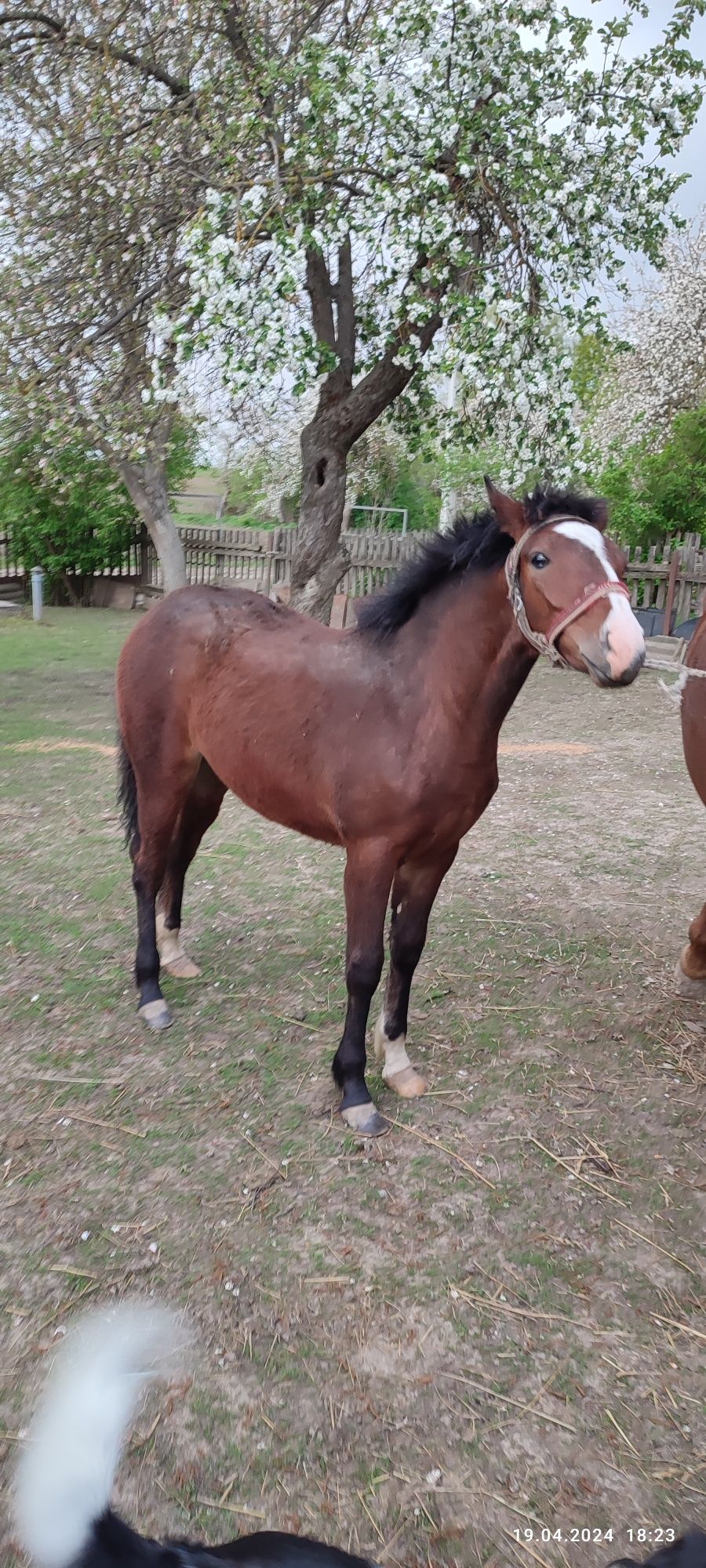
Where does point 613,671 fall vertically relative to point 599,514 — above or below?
below

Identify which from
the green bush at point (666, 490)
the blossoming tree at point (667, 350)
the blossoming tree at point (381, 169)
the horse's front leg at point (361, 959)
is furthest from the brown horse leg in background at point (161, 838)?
the blossoming tree at point (667, 350)

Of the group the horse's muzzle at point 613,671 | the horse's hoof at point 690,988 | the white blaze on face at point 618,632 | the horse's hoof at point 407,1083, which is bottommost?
the horse's hoof at point 407,1083

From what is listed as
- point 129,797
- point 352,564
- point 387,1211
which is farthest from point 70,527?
point 387,1211

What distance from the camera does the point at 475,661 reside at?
2.67m

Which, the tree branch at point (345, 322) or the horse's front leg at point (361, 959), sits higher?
the tree branch at point (345, 322)

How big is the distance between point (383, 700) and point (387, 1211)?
1.56m

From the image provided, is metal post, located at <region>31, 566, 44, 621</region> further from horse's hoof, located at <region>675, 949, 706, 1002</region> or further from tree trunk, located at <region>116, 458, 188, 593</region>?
horse's hoof, located at <region>675, 949, 706, 1002</region>

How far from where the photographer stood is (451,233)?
647 cm

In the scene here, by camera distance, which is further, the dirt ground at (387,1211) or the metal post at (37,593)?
the metal post at (37,593)

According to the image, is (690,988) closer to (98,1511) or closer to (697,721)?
(697,721)

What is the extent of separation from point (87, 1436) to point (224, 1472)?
81 cm

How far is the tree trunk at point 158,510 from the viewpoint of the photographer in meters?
12.0

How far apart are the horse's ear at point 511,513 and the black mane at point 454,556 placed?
0.06ft

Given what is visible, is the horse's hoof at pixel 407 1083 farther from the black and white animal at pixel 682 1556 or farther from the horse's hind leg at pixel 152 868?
the black and white animal at pixel 682 1556
